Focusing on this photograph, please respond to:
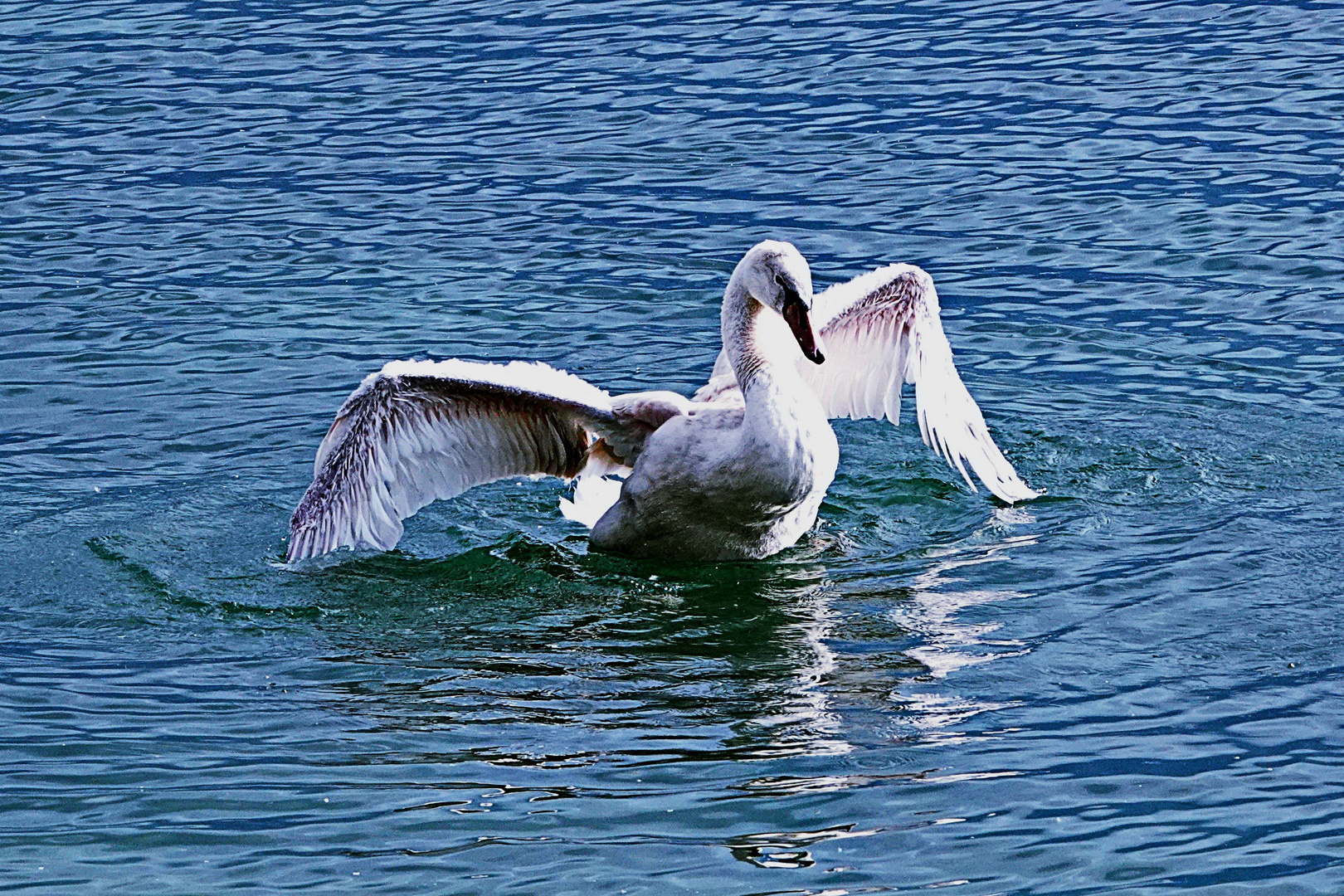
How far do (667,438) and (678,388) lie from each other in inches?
106

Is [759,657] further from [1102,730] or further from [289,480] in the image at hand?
[289,480]

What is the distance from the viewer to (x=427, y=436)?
35.1ft

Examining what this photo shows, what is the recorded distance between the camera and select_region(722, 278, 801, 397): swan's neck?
1012cm

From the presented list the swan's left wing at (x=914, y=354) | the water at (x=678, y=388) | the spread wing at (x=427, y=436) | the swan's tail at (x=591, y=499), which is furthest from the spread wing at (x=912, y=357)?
the spread wing at (x=427, y=436)

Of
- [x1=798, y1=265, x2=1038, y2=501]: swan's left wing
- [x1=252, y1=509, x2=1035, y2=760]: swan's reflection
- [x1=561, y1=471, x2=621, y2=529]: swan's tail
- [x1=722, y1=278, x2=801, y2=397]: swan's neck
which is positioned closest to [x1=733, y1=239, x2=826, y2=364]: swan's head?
[x1=722, y1=278, x2=801, y2=397]: swan's neck

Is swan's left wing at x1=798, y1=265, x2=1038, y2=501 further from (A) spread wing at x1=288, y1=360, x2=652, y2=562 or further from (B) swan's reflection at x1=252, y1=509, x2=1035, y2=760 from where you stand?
(A) spread wing at x1=288, y1=360, x2=652, y2=562

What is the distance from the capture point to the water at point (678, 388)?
7590mm

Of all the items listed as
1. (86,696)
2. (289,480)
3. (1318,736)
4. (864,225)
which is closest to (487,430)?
(289,480)

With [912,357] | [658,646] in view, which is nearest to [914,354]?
[912,357]

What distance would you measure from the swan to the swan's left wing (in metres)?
0.01

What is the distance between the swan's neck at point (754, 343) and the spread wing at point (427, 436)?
2.35 feet

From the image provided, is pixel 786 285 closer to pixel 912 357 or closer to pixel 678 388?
pixel 912 357

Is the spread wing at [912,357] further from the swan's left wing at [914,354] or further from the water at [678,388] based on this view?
the water at [678,388]

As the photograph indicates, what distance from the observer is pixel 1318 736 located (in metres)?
8.04
